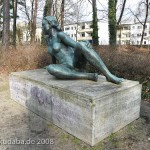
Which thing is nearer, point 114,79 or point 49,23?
point 114,79

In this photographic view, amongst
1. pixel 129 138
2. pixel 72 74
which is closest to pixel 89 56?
pixel 72 74

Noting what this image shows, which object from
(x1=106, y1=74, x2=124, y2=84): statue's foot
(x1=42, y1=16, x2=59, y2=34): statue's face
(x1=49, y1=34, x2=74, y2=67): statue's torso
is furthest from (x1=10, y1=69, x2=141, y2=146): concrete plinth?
(x1=42, y1=16, x2=59, y2=34): statue's face

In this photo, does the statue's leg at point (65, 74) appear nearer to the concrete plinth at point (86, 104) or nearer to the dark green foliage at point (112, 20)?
the concrete plinth at point (86, 104)

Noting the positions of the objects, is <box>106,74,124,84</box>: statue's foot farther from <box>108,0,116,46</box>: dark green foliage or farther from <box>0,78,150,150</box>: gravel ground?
<box>108,0,116,46</box>: dark green foliage

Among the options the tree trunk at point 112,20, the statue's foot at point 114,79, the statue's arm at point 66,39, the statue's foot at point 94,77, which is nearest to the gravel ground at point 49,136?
the statue's foot at point 114,79

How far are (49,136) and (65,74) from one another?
1076 millimetres

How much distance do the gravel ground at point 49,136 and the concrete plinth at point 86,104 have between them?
10cm

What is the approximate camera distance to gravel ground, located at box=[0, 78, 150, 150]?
2840 millimetres

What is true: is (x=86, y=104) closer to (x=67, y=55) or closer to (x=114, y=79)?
(x=114, y=79)

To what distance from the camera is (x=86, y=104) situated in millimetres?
2703

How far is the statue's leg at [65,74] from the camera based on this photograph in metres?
3.53

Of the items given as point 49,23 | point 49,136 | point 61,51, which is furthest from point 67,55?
point 49,136

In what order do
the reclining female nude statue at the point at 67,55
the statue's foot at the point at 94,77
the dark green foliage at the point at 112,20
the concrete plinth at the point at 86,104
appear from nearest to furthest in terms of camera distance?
the concrete plinth at the point at 86,104, the reclining female nude statue at the point at 67,55, the statue's foot at the point at 94,77, the dark green foliage at the point at 112,20

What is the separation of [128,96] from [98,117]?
2.62ft
